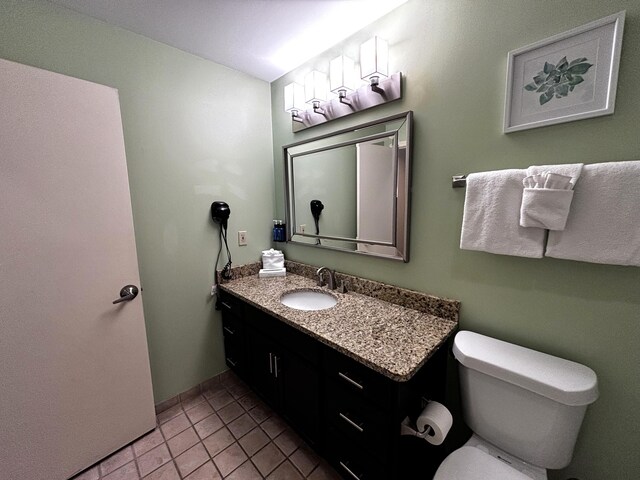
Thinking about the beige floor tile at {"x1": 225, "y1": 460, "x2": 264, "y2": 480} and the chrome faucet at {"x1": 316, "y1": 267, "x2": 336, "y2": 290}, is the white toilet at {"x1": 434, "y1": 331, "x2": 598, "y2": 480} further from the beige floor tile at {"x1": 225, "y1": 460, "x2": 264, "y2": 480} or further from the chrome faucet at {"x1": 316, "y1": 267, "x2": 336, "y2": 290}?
the beige floor tile at {"x1": 225, "y1": 460, "x2": 264, "y2": 480}

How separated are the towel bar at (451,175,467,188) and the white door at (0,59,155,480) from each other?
1.63 meters

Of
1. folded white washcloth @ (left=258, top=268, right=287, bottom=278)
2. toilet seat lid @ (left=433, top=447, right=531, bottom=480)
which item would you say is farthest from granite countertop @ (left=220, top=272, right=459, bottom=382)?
toilet seat lid @ (left=433, top=447, right=531, bottom=480)

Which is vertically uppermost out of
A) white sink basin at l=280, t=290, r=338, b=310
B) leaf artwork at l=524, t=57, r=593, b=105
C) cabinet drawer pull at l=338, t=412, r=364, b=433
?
leaf artwork at l=524, t=57, r=593, b=105

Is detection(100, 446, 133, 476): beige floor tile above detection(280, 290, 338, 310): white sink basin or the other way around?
the other way around

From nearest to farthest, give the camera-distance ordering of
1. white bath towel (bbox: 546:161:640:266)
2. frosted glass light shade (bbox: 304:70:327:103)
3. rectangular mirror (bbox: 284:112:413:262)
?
1. white bath towel (bbox: 546:161:640:266)
2. rectangular mirror (bbox: 284:112:413:262)
3. frosted glass light shade (bbox: 304:70:327:103)

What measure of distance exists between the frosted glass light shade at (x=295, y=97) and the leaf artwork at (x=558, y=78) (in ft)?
3.95

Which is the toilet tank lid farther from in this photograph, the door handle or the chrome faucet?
the door handle

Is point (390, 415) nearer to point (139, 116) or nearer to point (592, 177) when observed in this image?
point (592, 177)

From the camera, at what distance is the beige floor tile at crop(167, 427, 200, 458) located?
1418mm

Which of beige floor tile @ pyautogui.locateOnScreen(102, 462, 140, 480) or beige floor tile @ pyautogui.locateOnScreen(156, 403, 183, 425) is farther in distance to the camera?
beige floor tile @ pyautogui.locateOnScreen(156, 403, 183, 425)

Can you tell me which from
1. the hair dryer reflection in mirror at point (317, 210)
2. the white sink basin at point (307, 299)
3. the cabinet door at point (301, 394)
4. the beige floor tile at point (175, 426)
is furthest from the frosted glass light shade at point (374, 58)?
the beige floor tile at point (175, 426)

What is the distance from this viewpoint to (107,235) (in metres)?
1.28

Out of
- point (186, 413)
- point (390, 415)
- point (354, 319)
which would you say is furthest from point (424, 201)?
point (186, 413)

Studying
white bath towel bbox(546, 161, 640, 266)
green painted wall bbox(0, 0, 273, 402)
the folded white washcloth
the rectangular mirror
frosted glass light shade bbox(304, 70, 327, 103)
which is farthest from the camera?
the folded white washcloth
